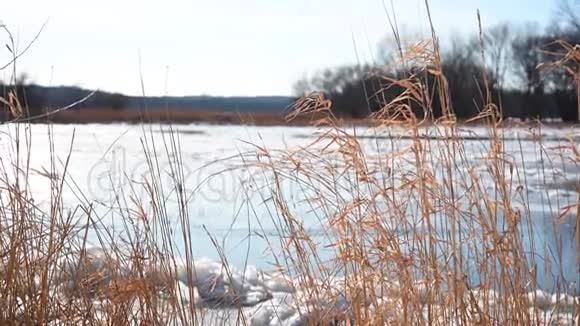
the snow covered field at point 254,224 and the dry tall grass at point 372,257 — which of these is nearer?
the dry tall grass at point 372,257

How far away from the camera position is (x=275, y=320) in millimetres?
2684

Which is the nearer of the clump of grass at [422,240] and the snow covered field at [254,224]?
the clump of grass at [422,240]

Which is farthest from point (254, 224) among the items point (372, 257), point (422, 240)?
point (422, 240)

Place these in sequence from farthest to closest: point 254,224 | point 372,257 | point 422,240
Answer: point 254,224, point 372,257, point 422,240

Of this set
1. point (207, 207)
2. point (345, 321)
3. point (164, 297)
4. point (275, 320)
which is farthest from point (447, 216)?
point (207, 207)

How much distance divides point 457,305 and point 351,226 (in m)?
0.32

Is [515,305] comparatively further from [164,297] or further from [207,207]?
[207,207]

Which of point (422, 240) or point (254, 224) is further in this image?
point (254, 224)

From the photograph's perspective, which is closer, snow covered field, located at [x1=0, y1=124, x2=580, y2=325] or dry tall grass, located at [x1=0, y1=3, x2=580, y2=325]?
dry tall grass, located at [x1=0, y1=3, x2=580, y2=325]

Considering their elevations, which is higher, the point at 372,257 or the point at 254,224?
the point at 372,257

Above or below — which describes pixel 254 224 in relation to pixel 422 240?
below

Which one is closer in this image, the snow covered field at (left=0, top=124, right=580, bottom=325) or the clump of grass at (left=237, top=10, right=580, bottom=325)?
the clump of grass at (left=237, top=10, right=580, bottom=325)

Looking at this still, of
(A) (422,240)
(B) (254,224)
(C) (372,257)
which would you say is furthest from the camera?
(B) (254,224)

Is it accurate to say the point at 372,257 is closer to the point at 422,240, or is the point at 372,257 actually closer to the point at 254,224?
the point at 422,240
